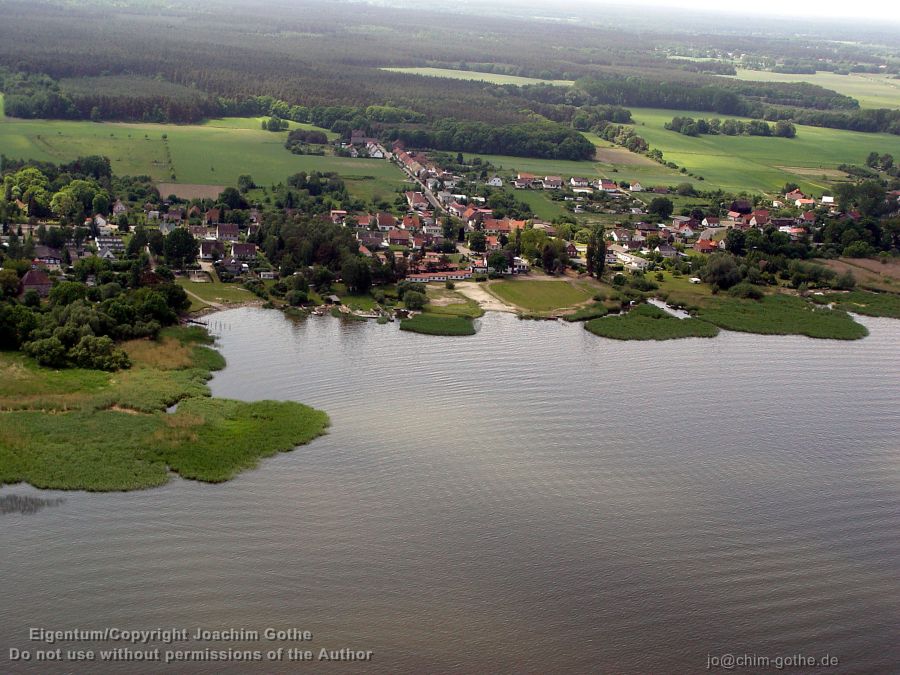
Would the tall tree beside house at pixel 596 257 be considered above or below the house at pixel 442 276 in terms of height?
above

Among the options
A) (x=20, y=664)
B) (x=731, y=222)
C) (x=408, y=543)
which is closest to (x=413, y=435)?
(x=408, y=543)

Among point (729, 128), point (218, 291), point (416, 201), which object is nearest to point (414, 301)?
point (218, 291)

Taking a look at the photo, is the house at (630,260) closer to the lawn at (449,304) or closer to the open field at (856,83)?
the lawn at (449,304)

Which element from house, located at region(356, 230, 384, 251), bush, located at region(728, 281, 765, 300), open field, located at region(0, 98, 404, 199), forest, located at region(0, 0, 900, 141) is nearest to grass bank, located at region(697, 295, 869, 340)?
bush, located at region(728, 281, 765, 300)

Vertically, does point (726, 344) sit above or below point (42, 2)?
below

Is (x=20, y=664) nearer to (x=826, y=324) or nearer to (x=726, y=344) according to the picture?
(x=726, y=344)

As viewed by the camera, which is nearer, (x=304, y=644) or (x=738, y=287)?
(x=304, y=644)

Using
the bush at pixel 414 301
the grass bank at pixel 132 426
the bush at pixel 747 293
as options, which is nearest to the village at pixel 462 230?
the bush at pixel 747 293
